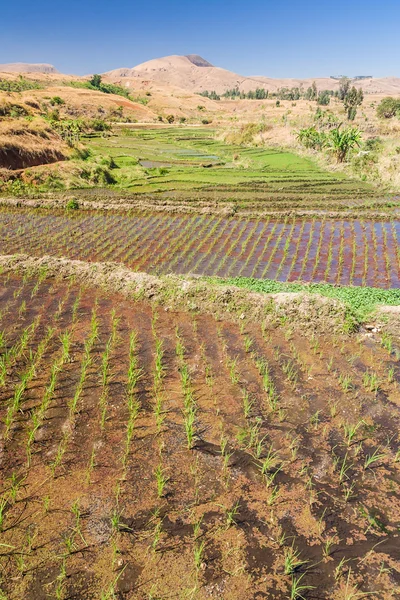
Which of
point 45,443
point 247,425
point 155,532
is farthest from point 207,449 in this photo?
point 45,443

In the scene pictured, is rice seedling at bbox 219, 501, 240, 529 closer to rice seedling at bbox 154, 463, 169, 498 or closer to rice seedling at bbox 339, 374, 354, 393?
rice seedling at bbox 154, 463, 169, 498

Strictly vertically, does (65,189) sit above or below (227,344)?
above

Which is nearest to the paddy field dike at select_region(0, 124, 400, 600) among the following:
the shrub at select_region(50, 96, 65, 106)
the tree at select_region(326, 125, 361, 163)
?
the tree at select_region(326, 125, 361, 163)

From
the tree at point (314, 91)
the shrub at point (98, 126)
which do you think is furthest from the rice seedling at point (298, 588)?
the tree at point (314, 91)

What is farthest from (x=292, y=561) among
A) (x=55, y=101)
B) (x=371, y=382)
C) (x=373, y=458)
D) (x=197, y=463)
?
(x=55, y=101)

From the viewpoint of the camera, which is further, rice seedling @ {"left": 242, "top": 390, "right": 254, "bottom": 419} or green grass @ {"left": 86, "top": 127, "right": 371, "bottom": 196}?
green grass @ {"left": 86, "top": 127, "right": 371, "bottom": 196}

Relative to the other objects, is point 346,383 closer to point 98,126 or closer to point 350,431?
point 350,431

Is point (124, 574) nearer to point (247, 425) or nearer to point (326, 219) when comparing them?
point (247, 425)
